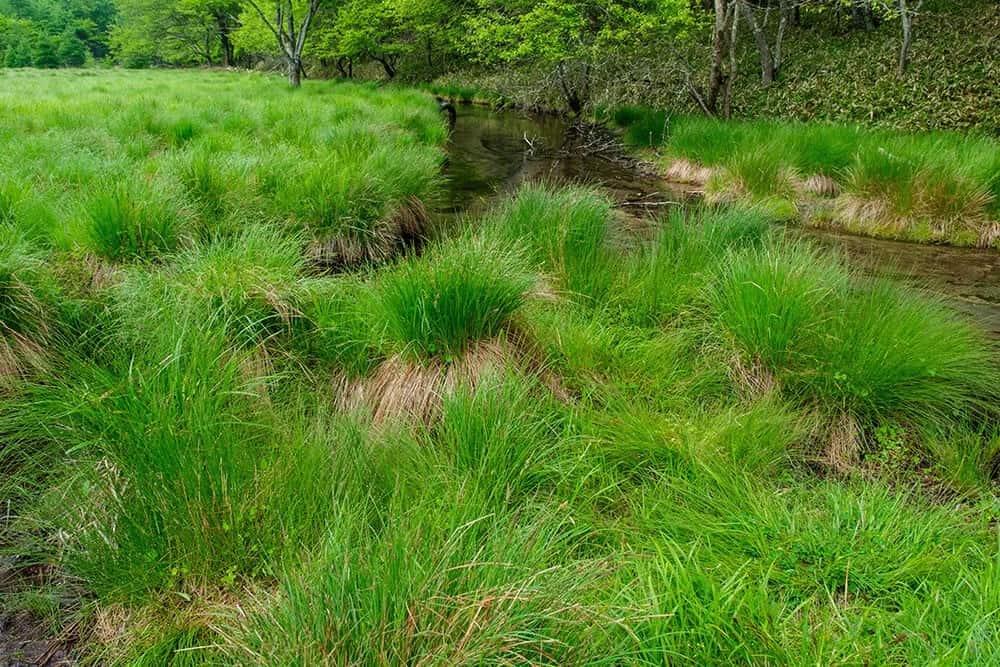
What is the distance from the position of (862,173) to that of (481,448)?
325 inches

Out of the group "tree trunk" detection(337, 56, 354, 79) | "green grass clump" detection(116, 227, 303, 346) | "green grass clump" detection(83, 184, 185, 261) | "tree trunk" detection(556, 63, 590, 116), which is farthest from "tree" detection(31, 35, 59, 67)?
"green grass clump" detection(116, 227, 303, 346)

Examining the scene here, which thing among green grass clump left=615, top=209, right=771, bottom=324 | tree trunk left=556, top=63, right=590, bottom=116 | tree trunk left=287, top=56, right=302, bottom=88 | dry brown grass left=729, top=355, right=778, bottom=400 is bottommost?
dry brown grass left=729, top=355, right=778, bottom=400

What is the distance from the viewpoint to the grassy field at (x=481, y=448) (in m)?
1.58

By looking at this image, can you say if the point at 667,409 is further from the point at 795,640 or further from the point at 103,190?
the point at 103,190

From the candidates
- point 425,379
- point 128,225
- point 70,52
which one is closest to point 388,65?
point 128,225

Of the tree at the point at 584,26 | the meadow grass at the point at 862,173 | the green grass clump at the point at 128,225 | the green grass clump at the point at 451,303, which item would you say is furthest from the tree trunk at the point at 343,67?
the green grass clump at the point at 451,303

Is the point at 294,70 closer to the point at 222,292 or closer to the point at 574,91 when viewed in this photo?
the point at 574,91

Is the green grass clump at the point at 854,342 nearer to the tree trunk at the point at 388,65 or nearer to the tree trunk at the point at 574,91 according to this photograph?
the tree trunk at the point at 574,91

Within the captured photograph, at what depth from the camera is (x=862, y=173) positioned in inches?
320

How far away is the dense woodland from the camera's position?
12492 mm

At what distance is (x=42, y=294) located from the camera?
10.4ft

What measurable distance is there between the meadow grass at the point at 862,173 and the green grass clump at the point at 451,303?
673 centimetres

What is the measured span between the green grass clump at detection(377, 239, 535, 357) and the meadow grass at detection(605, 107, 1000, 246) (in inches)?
265

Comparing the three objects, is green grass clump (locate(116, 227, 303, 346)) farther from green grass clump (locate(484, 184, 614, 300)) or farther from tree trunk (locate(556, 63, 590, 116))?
tree trunk (locate(556, 63, 590, 116))
